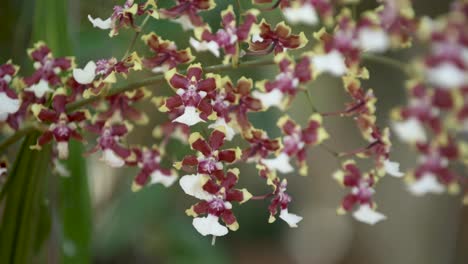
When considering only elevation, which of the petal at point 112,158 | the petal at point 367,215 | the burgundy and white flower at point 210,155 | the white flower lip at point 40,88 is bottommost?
the petal at point 112,158

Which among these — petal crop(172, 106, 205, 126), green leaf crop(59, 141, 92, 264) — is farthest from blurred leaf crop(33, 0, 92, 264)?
petal crop(172, 106, 205, 126)

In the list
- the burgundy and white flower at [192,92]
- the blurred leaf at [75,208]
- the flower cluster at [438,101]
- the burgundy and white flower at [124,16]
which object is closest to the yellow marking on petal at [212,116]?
the burgundy and white flower at [192,92]

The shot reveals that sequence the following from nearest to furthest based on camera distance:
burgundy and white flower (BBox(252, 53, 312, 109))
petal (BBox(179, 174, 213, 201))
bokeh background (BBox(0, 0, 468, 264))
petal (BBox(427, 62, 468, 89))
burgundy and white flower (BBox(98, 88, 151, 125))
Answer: petal (BBox(427, 62, 468, 89))
burgundy and white flower (BBox(252, 53, 312, 109))
petal (BBox(179, 174, 213, 201))
burgundy and white flower (BBox(98, 88, 151, 125))
bokeh background (BBox(0, 0, 468, 264))

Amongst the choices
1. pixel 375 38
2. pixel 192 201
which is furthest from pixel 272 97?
pixel 192 201

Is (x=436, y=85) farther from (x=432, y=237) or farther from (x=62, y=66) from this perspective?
(x=432, y=237)

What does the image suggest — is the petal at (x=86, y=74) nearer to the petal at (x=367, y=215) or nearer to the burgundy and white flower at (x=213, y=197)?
the burgundy and white flower at (x=213, y=197)

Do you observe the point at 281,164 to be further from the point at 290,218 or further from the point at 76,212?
the point at 76,212

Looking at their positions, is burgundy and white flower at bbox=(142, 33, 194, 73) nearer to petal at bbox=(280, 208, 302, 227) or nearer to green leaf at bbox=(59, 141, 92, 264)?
petal at bbox=(280, 208, 302, 227)
